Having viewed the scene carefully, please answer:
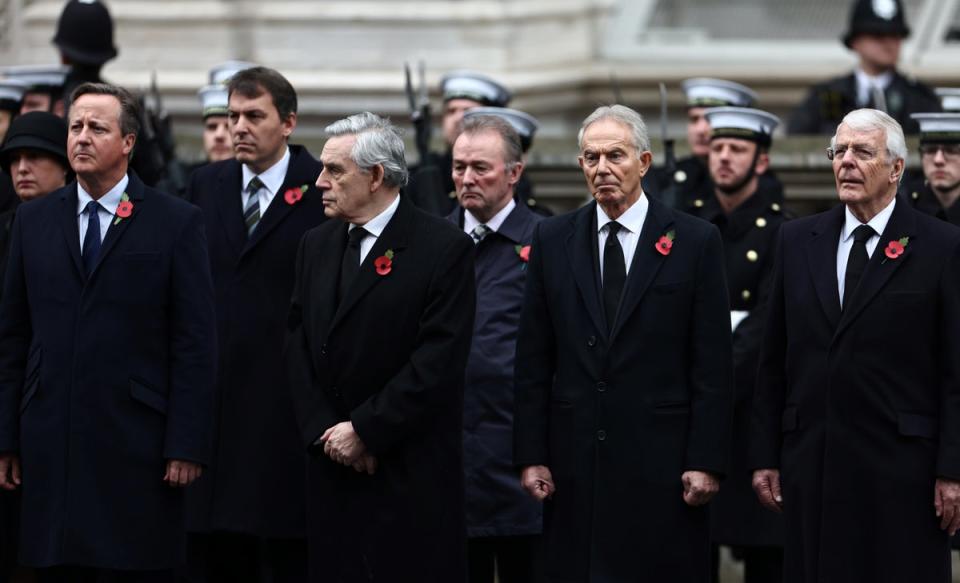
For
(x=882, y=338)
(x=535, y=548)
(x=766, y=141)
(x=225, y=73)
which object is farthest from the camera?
(x=225, y=73)

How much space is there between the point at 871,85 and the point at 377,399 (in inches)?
196

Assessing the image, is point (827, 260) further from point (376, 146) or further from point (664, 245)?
point (376, 146)

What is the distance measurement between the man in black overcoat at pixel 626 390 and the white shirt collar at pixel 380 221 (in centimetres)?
55

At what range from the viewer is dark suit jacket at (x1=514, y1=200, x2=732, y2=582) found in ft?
27.1

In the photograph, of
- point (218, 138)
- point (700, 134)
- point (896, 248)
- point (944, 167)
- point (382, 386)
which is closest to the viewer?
point (896, 248)

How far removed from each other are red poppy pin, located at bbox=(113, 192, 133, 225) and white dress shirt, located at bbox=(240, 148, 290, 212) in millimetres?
871

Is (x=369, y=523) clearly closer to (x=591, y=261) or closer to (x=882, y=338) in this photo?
(x=591, y=261)

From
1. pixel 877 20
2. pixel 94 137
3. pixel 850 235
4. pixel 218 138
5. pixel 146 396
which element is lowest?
pixel 146 396

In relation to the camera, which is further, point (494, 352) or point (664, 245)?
point (494, 352)

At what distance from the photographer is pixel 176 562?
8.54 meters

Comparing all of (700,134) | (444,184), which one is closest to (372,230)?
(444,184)

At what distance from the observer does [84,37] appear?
1189 centimetres

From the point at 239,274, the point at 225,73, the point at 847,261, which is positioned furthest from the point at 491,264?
the point at 225,73

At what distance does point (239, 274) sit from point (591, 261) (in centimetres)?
153
